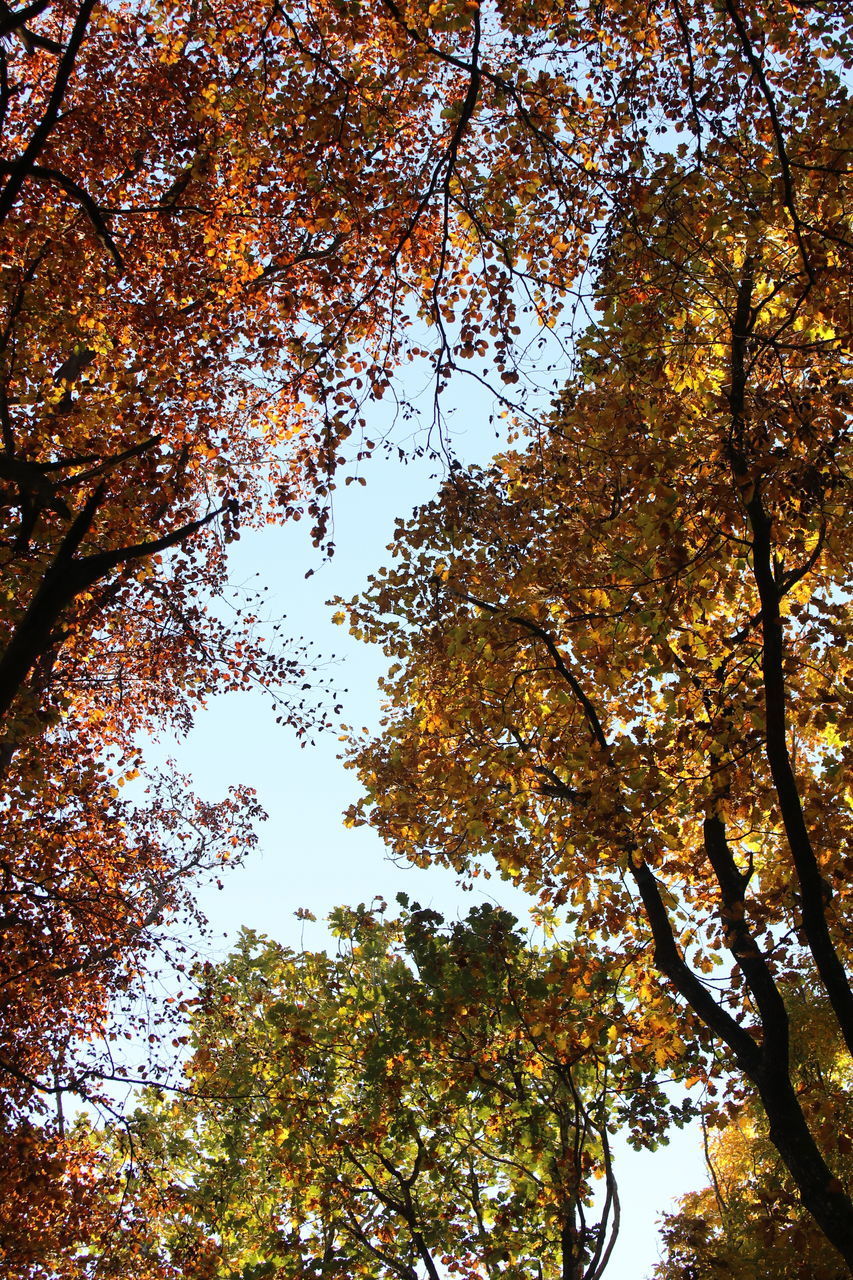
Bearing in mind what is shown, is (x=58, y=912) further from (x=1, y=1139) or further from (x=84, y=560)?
(x=84, y=560)

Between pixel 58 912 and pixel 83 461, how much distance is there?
568 cm

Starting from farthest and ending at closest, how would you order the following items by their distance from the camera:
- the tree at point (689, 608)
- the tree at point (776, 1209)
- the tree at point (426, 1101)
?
the tree at point (426, 1101), the tree at point (776, 1209), the tree at point (689, 608)

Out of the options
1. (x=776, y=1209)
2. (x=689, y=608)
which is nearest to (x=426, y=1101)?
(x=776, y=1209)

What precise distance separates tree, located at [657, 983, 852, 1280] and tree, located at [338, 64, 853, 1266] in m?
1.26

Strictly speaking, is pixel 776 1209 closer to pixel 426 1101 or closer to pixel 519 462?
pixel 426 1101

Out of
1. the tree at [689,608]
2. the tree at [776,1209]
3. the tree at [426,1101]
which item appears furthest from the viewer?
the tree at [426,1101]

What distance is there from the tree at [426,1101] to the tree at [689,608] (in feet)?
5.86

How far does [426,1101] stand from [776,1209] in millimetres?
4300

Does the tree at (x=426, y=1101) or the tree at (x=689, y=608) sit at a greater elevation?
the tree at (x=689, y=608)

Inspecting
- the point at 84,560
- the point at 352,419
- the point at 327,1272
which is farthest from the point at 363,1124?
the point at 352,419

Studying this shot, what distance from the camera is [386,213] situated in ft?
23.9

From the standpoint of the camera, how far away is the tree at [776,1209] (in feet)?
26.6

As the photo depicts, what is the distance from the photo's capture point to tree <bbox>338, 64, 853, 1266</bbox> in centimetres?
635

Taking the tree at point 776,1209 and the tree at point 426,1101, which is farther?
the tree at point 426,1101
